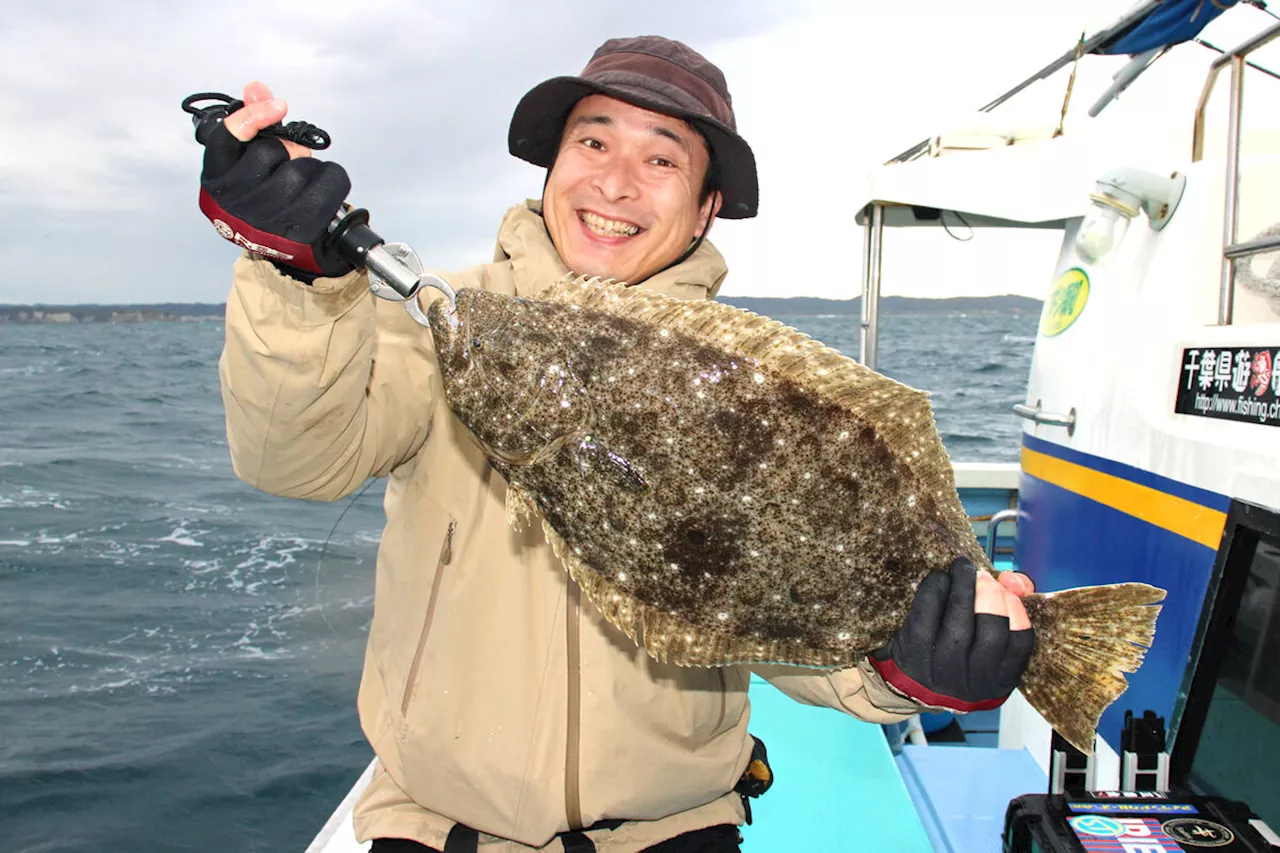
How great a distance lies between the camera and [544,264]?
8.87 ft

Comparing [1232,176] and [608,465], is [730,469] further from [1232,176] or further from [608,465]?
[1232,176]

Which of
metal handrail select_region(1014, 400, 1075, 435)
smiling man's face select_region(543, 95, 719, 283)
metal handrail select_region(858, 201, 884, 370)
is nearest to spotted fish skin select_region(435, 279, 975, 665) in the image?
smiling man's face select_region(543, 95, 719, 283)

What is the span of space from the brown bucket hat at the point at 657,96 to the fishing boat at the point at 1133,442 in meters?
1.95

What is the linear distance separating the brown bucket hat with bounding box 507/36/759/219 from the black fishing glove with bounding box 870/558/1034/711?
5.20ft

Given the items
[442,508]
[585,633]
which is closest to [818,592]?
[585,633]

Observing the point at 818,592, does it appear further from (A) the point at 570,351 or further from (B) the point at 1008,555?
(B) the point at 1008,555

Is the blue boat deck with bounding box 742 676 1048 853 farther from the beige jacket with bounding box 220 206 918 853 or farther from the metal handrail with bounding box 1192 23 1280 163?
the metal handrail with bounding box 1192 23 1280 163

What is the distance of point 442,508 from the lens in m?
2.60

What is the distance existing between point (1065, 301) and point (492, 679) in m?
4.59

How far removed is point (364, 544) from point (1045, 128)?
11.5m

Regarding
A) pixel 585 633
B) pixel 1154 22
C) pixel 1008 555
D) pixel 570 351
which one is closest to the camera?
pixel 570 351

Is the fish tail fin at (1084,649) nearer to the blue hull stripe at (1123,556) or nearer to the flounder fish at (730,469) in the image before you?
the flounder fish at (730,469)

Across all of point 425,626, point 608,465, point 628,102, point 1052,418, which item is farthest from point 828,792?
point 628,102

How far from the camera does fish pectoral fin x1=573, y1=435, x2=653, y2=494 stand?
2061 mm
